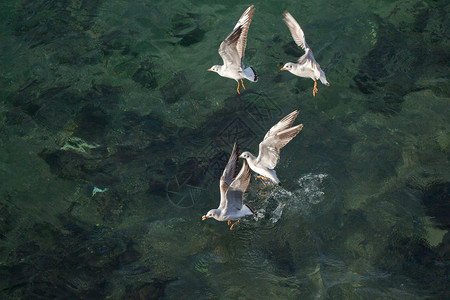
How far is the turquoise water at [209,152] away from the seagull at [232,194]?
550 mm

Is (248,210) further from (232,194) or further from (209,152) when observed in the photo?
(209,152)

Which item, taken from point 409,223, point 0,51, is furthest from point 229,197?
point 0,51

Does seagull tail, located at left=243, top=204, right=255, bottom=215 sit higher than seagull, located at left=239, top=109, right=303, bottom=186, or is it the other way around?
seagull, located at left=239, top=109, right=303, bottom=186

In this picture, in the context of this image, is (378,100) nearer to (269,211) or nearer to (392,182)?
(392,182)

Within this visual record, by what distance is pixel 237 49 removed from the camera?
31.7ft

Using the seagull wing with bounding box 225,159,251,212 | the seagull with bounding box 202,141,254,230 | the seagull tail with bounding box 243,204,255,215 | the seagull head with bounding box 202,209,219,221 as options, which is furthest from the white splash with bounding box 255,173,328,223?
the seagull head with bounding box 202,209,219,221

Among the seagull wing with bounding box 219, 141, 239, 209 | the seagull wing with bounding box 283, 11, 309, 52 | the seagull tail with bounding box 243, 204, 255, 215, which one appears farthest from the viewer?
the seagull wing with bounding box 283, 11, 309, 52

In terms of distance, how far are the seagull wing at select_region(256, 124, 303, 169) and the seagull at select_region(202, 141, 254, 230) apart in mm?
668

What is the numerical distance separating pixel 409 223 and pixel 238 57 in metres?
4.57

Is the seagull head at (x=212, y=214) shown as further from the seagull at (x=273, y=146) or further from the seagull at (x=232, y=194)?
the seagull at (x=273, y=146)

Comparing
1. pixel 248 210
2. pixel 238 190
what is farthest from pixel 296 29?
pixel 248 210

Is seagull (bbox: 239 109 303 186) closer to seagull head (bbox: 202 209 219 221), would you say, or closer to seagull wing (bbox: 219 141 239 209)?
seagull wing (bbox: 219 141 239 209)

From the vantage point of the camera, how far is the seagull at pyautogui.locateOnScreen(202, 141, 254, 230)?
8531 millimetres

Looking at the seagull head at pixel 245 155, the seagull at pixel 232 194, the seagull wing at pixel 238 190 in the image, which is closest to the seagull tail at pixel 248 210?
the seagull at pixel 232 194
